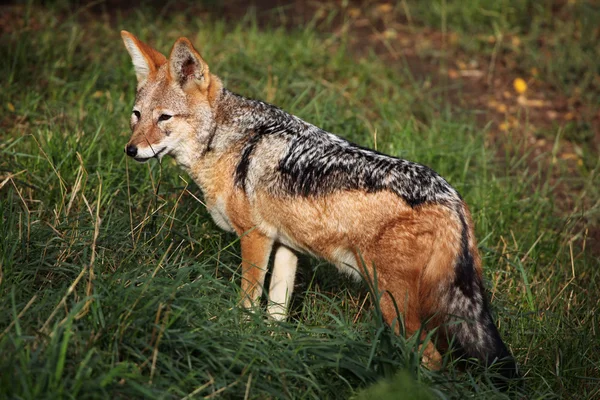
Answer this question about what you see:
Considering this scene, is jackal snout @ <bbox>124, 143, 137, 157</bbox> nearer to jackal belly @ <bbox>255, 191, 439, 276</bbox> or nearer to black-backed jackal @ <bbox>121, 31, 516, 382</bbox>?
black-backed jackal @ <bbox>121, 31, 516, 382</bbox>

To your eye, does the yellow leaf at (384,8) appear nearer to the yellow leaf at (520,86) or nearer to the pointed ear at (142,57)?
the yellow leaf at (520,86)

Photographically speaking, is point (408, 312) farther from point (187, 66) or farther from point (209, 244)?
point (187, 66)

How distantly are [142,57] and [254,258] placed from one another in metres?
1.68

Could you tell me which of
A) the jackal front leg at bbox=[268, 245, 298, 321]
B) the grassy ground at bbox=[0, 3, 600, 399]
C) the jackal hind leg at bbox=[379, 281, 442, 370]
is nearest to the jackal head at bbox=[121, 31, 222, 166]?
the grassy ground at bbox=[0, 3, 600, 399]

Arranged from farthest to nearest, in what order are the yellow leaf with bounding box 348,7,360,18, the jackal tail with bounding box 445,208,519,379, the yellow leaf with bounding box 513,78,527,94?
the yellow leaf with bounding box 348,7,360,18 → the yellow leaf with bounding box 513,78,527,94 → the jackal tail with bounding box 445,208,519,379

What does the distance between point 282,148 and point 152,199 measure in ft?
3.66

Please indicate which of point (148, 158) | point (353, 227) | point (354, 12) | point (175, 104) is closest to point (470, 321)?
point (353, 227)

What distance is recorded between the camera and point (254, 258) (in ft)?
16.7

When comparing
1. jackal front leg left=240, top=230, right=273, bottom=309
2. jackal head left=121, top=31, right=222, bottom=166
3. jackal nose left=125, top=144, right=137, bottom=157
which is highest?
jackal head left=121, top=31, right=222, bottom=166

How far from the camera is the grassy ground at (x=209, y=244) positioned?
374 centimetres

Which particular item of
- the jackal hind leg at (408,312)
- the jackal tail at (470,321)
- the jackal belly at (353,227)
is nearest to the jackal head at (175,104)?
the jackal belly at (353,227)

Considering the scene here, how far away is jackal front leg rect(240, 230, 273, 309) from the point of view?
5047mm

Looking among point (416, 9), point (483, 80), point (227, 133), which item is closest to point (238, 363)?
point (227, 133)

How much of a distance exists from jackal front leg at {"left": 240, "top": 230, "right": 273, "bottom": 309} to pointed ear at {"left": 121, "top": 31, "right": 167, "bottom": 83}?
143 centimetres
